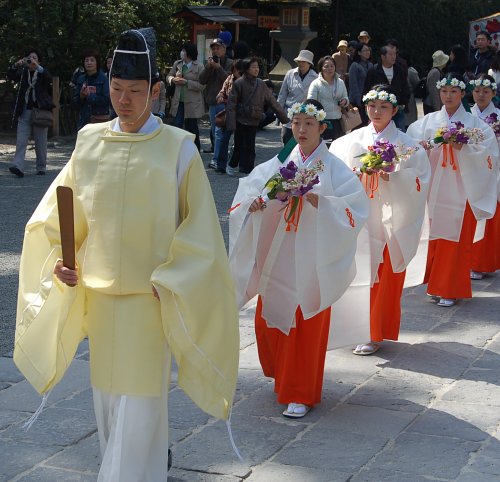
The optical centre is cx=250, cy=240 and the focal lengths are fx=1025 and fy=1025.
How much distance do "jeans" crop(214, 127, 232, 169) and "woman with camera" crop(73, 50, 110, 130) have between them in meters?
1.60

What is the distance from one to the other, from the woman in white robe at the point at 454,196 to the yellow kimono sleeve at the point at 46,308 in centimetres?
440

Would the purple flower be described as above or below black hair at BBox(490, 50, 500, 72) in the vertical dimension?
below

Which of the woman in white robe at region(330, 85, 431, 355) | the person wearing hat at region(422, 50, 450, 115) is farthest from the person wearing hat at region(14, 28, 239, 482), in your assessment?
the person wearing hat at region(422, 50, 450, 115)

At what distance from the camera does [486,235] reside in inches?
367

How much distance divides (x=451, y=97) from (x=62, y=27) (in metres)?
11.2

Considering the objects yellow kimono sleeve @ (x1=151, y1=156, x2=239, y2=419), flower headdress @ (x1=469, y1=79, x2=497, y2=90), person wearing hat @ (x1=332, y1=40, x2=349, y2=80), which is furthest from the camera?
person wearing hat @ (x1=332, y1=40, x2=349, y2=80)

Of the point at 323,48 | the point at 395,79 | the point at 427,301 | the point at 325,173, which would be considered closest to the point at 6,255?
the point at 427,301

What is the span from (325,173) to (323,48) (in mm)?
24591

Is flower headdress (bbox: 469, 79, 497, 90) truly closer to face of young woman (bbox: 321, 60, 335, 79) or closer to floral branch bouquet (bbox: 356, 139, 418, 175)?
floral branch bouquet (bbox: 356, 139, 418, 175)

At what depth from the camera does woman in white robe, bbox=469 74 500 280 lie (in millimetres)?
9344

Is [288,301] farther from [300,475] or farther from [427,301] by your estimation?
[427,301]

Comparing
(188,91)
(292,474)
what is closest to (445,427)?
(292,474)

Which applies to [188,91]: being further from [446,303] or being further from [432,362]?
[432,362]

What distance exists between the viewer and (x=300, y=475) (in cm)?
475
